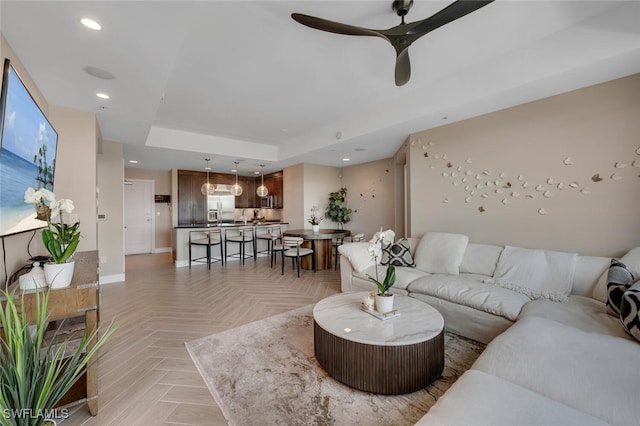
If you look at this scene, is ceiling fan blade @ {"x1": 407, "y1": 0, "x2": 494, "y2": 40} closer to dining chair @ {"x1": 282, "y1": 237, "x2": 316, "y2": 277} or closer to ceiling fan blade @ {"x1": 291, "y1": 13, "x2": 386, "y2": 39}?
ceiling fan blade @ {"x1": 291, "y1": 13, "x2": 386, "y2": 39}

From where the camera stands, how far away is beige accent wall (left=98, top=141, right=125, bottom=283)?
14.9ft

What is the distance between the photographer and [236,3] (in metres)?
1.92

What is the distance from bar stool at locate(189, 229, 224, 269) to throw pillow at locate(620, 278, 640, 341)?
5901 millimetres

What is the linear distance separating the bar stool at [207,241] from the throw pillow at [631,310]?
5.90 m

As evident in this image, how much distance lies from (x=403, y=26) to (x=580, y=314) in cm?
252

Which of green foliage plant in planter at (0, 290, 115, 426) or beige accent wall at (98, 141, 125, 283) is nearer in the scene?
green foliage plant in planter at (0, 290, 115, 426)

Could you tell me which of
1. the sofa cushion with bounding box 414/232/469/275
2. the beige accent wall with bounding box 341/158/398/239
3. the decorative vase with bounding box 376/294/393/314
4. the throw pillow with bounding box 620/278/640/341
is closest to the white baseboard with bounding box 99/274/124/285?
the decorative vase with bounding box 376/294/393/314

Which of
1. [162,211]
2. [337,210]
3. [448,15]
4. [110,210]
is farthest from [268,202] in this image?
[448,15]

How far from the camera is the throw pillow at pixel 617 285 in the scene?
1850 millimetres

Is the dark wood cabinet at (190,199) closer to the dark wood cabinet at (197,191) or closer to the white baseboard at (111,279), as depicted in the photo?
the dark wood cabinet at (197,191)

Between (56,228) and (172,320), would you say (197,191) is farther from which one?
(56,228)

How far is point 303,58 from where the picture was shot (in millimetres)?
2670

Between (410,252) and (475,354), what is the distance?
1.61m

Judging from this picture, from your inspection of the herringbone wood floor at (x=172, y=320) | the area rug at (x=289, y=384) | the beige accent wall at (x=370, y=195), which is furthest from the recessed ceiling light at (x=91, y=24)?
the beige accent wall at (x=370, y=195)
